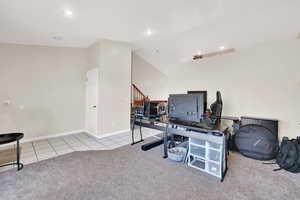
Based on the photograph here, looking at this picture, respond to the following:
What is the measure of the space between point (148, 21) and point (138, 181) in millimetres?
3146

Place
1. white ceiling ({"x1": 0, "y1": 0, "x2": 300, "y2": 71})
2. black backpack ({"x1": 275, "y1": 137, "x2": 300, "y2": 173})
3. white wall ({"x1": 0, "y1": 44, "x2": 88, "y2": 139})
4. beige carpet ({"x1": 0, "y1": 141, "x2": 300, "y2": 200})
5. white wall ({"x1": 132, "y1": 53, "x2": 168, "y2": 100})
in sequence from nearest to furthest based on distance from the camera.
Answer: beige carpet ({"x1": 0, "y1": 141, "x2": 300, "y2": 200}) → black backpack ({"x1": 275, "y1": 137, "x2": 300, "y2": 173}) → white ceiling ({"x1": 0, "y1": 0, "x2": 300, "y2": 71}) → white wall ({"x1": 0, "y1": 44, "x2": 88, "y2": 139}) → white wall ({"x1": 132, "y1": 53, "x2": 168, "y2": 100})

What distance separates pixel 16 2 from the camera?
2.19m

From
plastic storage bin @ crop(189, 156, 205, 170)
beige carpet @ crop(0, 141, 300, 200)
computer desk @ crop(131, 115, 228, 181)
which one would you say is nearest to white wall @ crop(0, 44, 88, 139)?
beige carpet @ crop(0, 141, 300, 200)

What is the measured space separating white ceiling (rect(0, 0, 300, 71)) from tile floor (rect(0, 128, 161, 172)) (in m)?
2.59

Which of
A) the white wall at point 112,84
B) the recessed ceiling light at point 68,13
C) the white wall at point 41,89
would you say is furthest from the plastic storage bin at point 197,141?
the white wall at point 41,89

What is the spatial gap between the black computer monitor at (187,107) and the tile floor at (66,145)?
179 cm

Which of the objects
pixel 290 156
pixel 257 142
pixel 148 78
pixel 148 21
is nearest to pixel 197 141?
pixel 257 142

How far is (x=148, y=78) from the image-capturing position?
652cm

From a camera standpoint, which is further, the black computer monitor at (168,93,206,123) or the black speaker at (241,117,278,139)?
the black speaker at (241,117,278,139)

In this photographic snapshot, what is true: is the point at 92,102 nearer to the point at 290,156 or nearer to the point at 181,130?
the point at 181,130

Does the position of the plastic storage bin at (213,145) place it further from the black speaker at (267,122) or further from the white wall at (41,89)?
the white wall at (41,89)

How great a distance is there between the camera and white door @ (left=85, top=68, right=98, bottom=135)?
13.2 feet

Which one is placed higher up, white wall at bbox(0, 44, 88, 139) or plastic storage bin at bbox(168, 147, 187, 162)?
white wall at bbox(0, 44, 88, 139)

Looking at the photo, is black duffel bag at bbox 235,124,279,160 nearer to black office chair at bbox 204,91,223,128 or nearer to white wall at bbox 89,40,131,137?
black office chair at bbox 204,91,223,128
